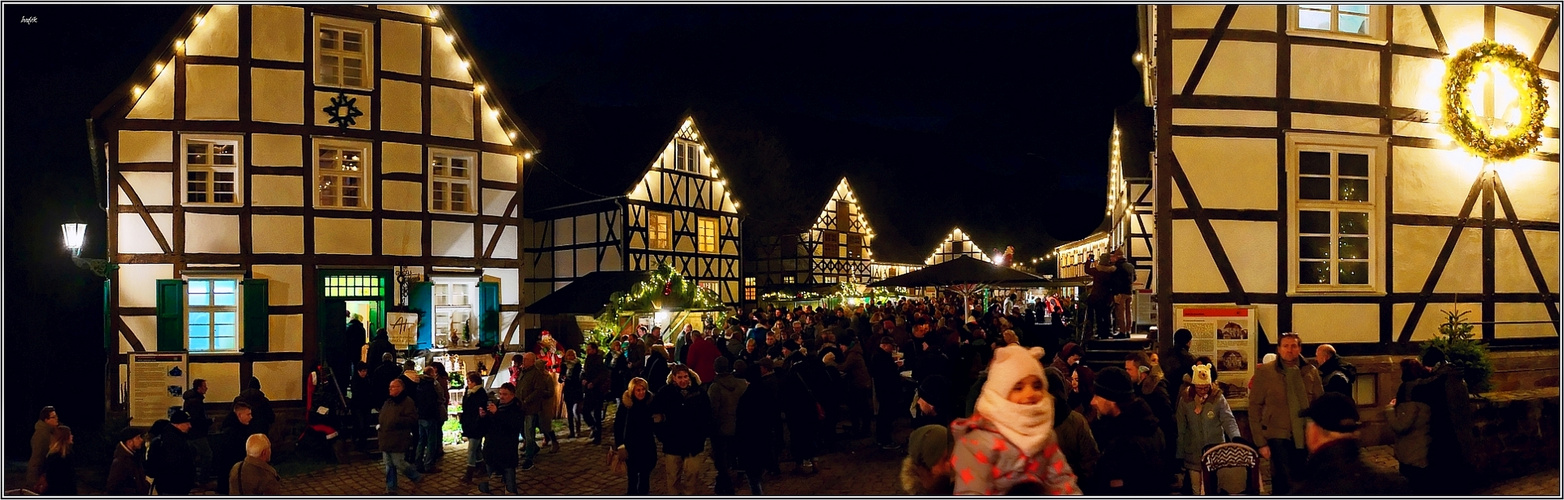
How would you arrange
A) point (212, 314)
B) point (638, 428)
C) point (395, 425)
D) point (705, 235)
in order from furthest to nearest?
1. point (705, 235)
2. point (212, 314)
3. point (395, 425)
4. point (638, 428)

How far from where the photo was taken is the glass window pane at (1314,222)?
37.9ft

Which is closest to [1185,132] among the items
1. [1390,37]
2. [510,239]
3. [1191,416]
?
[1390,37]

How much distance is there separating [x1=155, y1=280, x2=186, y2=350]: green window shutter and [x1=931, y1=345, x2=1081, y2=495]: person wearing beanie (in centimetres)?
1464

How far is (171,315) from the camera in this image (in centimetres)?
1462

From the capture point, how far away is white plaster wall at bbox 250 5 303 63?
49.4 ft

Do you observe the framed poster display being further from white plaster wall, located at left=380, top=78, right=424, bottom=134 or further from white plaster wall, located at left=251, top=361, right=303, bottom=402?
white plaster wall, located at left=251, top=361, right=303, bottom=402

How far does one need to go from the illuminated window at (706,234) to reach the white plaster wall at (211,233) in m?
15.1

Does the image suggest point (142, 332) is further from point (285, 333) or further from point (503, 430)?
point (503, 430)

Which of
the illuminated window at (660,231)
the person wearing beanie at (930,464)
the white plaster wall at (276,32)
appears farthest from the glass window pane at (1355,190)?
the illuminated window at (660,231)

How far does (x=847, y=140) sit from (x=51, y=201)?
74.2 meters

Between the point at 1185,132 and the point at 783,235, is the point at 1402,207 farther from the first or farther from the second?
the point at 783,235

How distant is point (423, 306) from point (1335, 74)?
14520 millimetres

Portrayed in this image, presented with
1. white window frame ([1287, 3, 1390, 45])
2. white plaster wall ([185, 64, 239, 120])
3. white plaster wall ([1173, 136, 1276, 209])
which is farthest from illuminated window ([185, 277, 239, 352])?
white window frame ([1287, 3, 1390, 45])

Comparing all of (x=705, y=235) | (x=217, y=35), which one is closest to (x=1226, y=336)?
(x=217, y=35)
